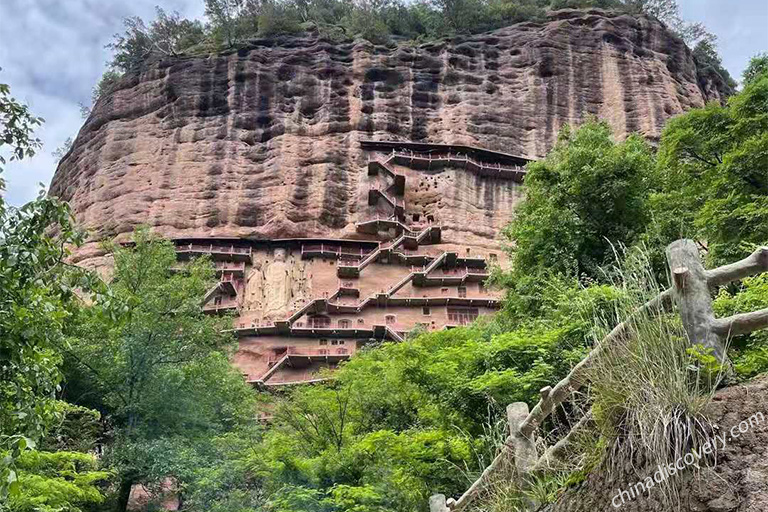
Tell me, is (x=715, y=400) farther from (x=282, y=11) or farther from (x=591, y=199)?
(x=282, y=11)

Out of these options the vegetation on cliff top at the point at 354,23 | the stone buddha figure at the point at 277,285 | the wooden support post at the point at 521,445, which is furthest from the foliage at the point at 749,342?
the vegetation on cliff top at the point at 354,23

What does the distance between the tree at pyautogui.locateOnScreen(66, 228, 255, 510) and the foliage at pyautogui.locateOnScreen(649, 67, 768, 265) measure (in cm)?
1046

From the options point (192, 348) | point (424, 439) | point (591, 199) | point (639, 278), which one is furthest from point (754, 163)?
point (192, 348)

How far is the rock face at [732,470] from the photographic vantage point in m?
2.71

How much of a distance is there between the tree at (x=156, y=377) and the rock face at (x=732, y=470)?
42.5 feet

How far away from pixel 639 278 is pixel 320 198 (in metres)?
34.3

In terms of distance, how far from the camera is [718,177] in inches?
488

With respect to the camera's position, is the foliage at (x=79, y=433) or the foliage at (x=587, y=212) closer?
the foliage at (x=587, y=212)

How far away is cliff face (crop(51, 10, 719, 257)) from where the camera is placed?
37.6 metres

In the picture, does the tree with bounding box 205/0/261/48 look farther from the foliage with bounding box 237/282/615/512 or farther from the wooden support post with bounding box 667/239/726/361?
the wooden support post with bounding box 667/239/726/361

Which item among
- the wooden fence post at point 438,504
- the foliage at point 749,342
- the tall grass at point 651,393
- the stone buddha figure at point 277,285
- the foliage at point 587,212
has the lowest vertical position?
the wooden fence post at point 438,504

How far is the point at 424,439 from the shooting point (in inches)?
351

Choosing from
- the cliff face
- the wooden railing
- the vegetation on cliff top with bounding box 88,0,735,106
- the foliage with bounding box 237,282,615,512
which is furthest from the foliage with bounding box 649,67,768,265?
the vegetation on cliff top with bounding box 88,0,735,106

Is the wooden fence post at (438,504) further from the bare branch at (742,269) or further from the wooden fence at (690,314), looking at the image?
the bare branch at (742,269)
